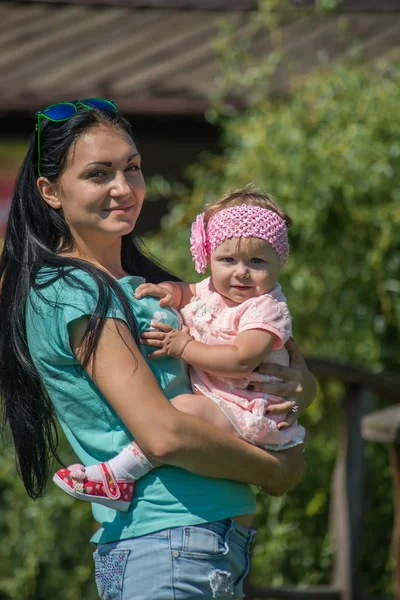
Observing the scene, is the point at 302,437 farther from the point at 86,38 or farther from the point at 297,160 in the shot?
the point at 86,38

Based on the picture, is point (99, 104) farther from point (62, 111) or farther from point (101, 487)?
point (101, 487)

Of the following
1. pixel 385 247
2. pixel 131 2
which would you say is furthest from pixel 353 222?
pixel 131 2

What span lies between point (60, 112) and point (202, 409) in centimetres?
75

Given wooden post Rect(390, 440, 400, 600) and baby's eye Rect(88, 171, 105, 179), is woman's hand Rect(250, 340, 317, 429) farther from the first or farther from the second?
wooden post Rect(390, 440, 400, 600)

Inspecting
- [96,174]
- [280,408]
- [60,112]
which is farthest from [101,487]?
[60,112]

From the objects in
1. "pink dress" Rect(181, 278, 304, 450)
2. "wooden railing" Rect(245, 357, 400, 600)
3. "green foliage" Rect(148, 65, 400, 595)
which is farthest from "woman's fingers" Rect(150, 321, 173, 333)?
"green foliage" Rect(148, 65, 400, 595)

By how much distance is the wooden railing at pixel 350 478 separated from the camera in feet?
15.6

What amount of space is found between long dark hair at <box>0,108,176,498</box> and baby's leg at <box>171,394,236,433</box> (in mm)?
298

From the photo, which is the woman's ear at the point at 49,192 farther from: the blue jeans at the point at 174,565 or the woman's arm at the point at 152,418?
the blue jeans at the point at 174,565

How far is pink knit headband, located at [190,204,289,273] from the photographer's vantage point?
2.37 metres

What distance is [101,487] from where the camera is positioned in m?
2.18

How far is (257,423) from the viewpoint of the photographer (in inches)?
89.3

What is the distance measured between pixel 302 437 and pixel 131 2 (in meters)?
6.17

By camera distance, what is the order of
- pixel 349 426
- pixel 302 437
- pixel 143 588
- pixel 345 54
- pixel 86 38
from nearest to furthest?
pixel 143 588, pixel 302 437, pixel 349 426, pixel 345 54, pixel 86 38
